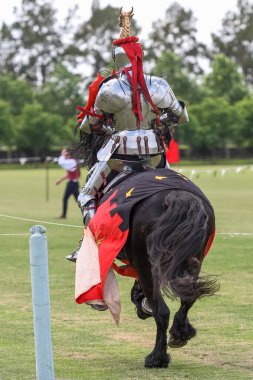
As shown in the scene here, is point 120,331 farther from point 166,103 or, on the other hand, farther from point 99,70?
point 99,70

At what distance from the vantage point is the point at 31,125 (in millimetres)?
77188

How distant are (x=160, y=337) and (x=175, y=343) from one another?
0.42 m

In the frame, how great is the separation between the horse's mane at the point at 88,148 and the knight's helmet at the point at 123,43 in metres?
0.68

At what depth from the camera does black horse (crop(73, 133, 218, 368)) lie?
6.32 m

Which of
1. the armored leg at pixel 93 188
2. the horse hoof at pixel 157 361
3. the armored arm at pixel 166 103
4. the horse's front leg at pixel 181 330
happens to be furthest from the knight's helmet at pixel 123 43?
the horse hoof at pixel 157 361

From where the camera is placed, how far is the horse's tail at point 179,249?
6.30 metres

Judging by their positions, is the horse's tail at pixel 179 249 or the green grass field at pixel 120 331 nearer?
the horse's tail at pixel 179 249

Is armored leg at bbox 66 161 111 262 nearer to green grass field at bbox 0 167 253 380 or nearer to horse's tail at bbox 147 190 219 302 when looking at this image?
green grass field at bbox 0 167 253 380

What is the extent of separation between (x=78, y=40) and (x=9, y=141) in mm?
22664

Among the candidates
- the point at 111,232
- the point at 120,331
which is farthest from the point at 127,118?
the point at 120,331

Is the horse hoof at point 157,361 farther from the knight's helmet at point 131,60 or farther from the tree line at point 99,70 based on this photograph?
the tree line at point 99,70

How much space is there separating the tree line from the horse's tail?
64413mm

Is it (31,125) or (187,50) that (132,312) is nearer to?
(31,125)

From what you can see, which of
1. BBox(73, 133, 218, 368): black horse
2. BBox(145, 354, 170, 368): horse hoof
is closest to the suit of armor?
BBox(73, 133, 218, 368): black horse
